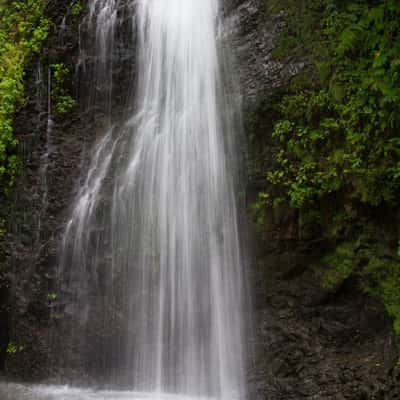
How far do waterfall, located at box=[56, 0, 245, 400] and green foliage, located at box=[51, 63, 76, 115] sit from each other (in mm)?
1157

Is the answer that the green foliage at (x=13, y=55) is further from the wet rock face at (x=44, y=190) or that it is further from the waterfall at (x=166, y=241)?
the waterfall at (x=166, y=241)

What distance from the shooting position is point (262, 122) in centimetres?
623

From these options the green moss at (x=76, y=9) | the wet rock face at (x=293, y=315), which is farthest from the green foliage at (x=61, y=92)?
the wet rock face at (x=293, y=315)

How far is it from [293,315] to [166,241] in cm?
200

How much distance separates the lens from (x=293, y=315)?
5.61 metres

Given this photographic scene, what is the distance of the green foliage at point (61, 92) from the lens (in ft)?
26.9

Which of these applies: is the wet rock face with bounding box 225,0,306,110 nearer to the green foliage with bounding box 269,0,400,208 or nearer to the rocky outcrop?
the rocky outcrop

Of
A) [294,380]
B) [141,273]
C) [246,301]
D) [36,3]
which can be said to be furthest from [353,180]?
[36,3]

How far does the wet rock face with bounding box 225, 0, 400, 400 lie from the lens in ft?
16.3

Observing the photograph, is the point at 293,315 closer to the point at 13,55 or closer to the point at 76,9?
the point at 76,9

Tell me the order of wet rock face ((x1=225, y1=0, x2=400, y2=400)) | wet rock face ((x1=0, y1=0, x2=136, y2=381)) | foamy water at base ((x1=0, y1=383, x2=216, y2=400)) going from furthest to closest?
1. wet rock face ((x1=0, y1=0, x2=136, y2=381))
2. foamy water at base ((x1=0, y1=383, x2=216, y2=400))
3. wet rock face ((x1=225, y1=0, x2=400, y2=400))

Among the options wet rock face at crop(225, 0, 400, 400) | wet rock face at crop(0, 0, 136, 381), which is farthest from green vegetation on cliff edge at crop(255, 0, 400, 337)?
wet rock face at crop(0, 0, 136, 381)

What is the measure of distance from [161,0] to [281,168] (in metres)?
4.50

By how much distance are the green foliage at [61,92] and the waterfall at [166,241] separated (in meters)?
1.16
